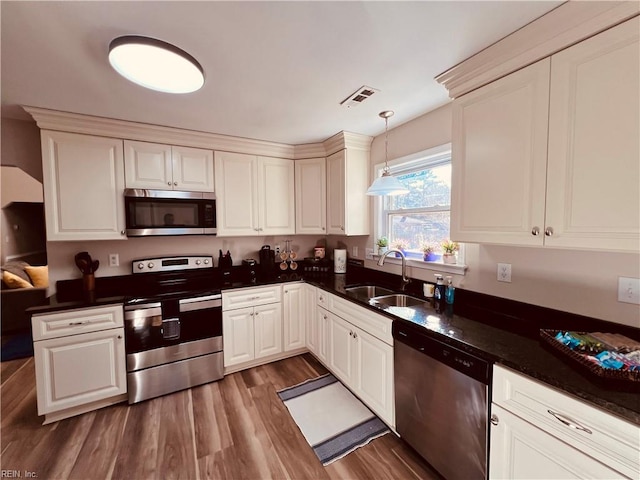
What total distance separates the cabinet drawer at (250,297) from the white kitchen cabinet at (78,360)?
819 mm

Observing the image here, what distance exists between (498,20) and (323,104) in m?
1.12

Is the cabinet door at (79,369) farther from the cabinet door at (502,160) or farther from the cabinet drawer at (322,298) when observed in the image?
the cabinet door at (502,160)

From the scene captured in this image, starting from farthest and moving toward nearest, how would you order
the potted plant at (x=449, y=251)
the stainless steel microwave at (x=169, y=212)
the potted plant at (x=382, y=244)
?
the potted plant at (x=382, y=244) < the stainless steel microwave at (x=169, y=212) < the potted plant at (x=449, y=251)

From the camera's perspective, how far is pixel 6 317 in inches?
131

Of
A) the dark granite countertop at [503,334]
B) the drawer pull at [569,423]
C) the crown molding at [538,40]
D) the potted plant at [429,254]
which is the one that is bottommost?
the drawer pull at [569,423]

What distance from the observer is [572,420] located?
0.93 m

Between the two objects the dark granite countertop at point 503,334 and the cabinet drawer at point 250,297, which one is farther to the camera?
the cabinet drawer at point 250,297

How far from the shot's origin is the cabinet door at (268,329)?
266 centimetres

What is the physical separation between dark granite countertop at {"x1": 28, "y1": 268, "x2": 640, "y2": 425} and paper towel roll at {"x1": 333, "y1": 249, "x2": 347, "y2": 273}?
0.68 m

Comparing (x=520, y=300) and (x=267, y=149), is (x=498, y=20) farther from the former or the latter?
(x=267, y=149)

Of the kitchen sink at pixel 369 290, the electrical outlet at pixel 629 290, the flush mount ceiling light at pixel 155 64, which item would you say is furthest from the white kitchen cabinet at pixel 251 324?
the electrical outlet at pixel 629 290

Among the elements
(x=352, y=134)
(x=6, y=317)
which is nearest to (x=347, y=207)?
(x=352, y=134)

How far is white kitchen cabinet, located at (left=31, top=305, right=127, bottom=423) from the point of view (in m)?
1.90

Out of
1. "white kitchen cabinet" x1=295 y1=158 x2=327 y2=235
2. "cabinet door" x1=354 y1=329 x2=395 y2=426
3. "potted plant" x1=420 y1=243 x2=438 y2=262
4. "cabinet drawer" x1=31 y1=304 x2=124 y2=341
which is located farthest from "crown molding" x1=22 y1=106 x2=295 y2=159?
Answer: "cabinet door" x1=354 y1=329 x2=395 y2=426
